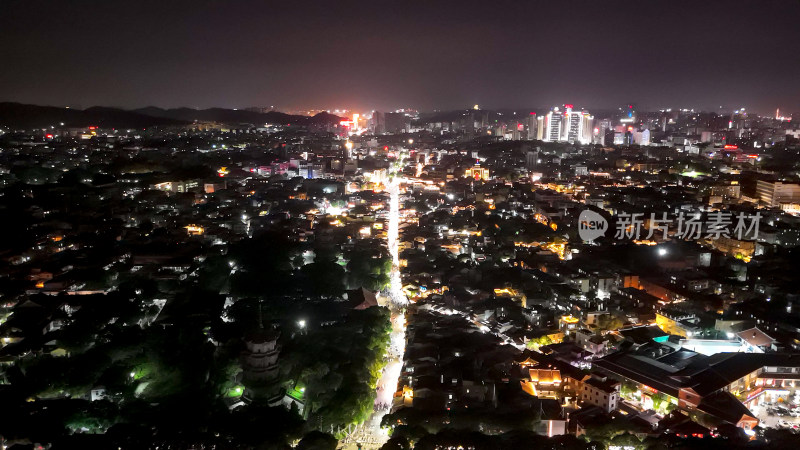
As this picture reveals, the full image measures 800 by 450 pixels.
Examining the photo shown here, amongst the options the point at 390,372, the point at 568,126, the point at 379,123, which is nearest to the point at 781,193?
the point at 390,372

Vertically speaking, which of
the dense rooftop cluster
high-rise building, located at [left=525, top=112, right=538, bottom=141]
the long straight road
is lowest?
the long straight road

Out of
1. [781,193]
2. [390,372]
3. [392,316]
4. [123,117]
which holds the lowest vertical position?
[390,372]

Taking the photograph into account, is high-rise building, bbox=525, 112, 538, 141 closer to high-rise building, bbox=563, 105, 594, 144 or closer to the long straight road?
high-rise building, bbox=563, 105, 594, 144

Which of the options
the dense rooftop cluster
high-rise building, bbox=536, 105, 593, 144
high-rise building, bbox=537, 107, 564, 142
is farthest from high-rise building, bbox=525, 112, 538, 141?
the dense rooftop cluster

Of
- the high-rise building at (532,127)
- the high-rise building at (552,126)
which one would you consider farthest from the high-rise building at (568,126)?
the high-rise building at (532,127)

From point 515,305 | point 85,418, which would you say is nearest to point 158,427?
point 85,418

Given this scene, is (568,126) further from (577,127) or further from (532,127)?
(532,127)

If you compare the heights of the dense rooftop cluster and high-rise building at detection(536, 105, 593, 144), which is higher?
high-rise building at detection(536, 105, 593, 144)

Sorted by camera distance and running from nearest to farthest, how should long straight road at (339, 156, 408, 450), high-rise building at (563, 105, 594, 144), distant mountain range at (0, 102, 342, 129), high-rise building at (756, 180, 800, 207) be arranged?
long straight road at (339, 156, 408, 450) < high-rise building at (756, 180, 800, 207) < distant mountain range at (0, 102, 342, 129) < high-rise building at (563, 105, 594, 144)

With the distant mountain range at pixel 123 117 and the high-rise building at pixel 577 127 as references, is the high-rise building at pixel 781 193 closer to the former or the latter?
the high-rise building at pixel 577 127
